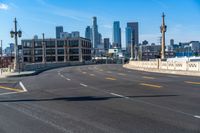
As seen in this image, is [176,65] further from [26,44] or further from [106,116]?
[26,44]

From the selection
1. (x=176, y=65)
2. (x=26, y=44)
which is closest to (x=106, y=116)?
(x=176, y=65)

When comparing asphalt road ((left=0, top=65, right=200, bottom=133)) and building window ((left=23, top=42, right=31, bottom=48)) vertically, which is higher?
building window ((left=23, top=42, right=31, bottom=48))

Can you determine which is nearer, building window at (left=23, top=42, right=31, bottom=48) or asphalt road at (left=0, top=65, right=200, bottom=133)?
asphalt road at (left=0, top=65, right=200, bottom=133)

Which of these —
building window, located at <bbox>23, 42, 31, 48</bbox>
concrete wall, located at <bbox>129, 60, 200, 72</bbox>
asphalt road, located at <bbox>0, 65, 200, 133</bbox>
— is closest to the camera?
asphalt road, located at <bbox>0, 65, 200, 133</bbox>

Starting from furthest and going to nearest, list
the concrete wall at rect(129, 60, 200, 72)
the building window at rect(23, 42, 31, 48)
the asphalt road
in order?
1. the building window at rect(23, 42, 31, 48)
2. the concrete wall at rect(129, 60, 200, 72)
3. the asphalt road

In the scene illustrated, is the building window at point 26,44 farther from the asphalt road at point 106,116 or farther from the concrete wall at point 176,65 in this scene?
the asphalt road at point 106,116

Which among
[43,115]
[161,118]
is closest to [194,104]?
[161,118]

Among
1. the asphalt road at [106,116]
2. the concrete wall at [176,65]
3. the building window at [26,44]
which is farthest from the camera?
the building window at [26,44]

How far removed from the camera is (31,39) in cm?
17712

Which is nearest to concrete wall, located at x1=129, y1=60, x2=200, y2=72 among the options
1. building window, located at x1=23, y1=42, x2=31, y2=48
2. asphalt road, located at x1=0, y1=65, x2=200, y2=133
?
asphalt road, located at x1=0, y1=65, x2=200, y2=133

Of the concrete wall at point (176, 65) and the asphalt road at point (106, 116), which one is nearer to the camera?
the asphalt road at point (106, 116)

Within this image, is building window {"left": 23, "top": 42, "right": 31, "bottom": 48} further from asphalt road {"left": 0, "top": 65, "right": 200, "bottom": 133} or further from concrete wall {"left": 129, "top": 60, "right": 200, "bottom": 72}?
asphalt road {"left": 0, "top": 65, "right": 200, "bottom": 133}

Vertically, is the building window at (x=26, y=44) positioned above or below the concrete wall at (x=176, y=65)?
above

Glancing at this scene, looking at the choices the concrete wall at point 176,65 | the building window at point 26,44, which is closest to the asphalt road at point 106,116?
the concrete wall at point 176,65
